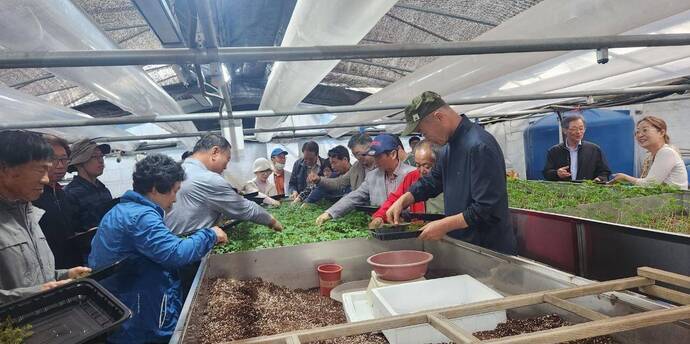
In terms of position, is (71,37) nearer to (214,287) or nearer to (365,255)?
(214,287)

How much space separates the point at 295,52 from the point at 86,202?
144 inches

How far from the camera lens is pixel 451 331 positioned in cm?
114

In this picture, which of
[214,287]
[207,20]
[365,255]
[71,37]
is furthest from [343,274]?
[71,37]

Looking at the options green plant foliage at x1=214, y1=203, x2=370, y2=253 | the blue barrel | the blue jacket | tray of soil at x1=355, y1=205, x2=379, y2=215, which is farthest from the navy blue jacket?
the blue barrel

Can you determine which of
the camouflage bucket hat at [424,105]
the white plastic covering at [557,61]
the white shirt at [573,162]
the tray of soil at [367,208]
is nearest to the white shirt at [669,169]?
the white plastic covering at [557,61]

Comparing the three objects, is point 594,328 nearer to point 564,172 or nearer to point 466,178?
point 466,178

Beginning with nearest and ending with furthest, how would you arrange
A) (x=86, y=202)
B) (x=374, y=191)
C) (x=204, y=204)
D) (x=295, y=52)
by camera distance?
(x=295, y=52) < (x=204, y=204) < (x=86, y=202) < (x=374, y=191)

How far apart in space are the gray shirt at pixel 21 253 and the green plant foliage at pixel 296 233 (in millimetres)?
1132

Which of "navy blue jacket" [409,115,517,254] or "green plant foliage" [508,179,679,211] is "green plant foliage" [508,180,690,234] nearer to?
"green plant foliage" [508,179,679,211]

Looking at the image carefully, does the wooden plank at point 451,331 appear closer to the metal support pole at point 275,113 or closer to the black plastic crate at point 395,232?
the black plastic crate at point 395,232

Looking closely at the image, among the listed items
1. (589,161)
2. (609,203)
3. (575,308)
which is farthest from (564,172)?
(575,308)

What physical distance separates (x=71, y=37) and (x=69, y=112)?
2.64 m

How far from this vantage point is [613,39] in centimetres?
210

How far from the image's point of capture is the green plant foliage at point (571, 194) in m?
3.95
